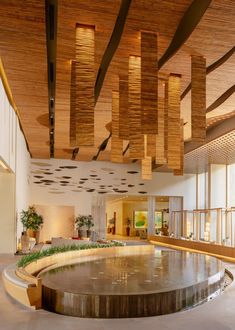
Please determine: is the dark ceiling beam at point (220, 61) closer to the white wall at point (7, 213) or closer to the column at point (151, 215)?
the white wall at point (7, 213)

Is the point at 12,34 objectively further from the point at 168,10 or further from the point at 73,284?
the point at 73,284

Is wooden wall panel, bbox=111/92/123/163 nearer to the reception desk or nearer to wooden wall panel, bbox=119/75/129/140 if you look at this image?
wooden wall panel, bbox=119/75/129/140

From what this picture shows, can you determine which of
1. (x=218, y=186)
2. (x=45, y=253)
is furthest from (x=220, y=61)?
(x=218, y=186)

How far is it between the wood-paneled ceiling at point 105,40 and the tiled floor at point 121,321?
13.8 ft

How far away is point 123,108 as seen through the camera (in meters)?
9.14

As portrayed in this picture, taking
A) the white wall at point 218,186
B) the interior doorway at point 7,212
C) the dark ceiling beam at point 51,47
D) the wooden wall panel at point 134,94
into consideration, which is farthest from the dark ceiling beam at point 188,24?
the white wall at point 218,186

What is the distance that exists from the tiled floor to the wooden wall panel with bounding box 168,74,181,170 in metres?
4.44

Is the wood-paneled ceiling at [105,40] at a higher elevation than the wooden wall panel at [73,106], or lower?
higher

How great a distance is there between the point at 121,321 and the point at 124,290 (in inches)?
32.6

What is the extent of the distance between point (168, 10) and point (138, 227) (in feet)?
89.6

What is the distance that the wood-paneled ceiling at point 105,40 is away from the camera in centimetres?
611

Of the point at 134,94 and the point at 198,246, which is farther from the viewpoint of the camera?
the point at 198,246

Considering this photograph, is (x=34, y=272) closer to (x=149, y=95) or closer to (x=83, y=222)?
(x=149, y=95)

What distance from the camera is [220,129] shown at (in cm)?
1390
